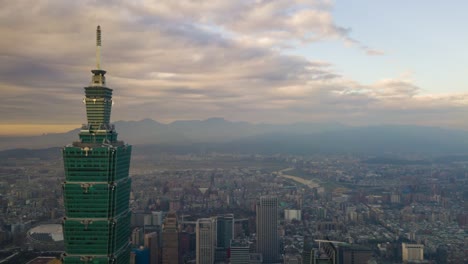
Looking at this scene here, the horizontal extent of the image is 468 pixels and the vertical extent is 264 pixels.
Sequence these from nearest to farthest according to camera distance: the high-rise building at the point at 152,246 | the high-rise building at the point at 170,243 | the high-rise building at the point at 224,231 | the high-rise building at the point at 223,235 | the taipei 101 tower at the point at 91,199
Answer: the taipei 101 tower at the point at 91,199
the high-rise building at the point at 152,246
the high-rise building at the point at 170,243
the high-rise building at the point at 223,235
the high-rise building at the point at 224,231

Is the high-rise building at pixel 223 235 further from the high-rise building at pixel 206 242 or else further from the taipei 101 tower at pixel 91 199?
the taipei 101 tower at pixel 91 199

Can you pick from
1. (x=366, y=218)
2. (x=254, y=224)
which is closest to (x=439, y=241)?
(x=366, y=218)

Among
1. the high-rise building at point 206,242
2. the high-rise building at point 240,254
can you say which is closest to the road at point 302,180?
the high-rise building at point 206,242

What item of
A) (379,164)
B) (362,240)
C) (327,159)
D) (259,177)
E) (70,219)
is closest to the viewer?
(70,219)

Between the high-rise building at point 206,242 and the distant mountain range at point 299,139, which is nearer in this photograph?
the high-rise building at point 206,242

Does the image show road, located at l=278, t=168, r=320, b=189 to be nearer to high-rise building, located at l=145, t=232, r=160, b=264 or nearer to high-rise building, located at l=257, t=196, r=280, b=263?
high-rise building, located at l=257, t=196, r=280, b=263

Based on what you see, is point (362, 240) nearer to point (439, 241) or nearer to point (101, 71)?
point (439, 241)

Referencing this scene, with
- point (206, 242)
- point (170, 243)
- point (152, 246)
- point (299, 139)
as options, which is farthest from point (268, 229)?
point (299, 139)
